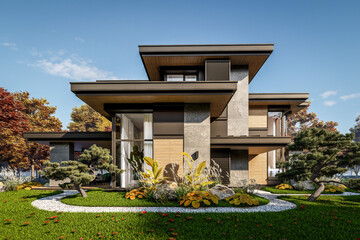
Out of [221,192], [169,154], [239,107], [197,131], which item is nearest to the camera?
[221,192]

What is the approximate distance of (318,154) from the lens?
7184 millimetres

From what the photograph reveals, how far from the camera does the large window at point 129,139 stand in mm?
9236

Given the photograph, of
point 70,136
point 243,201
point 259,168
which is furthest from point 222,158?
point 70,136

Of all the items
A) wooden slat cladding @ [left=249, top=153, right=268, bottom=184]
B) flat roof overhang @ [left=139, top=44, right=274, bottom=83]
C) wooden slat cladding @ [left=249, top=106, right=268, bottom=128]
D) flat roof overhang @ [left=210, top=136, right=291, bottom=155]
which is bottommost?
wooden slat cladding @ [left=249, top=153, right=268, bottom=184]

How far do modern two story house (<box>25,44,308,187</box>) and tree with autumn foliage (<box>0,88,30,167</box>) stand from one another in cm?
268

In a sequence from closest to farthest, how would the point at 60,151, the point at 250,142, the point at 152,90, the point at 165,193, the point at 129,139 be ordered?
the point at 165,193 < the point at 152,90 < the point at 129,139 < the point at 250,142 < the point at 60,151

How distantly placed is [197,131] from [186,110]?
1134 mm

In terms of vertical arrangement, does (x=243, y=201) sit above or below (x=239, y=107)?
below

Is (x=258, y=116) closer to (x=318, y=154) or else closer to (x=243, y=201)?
(x=318, y=154)

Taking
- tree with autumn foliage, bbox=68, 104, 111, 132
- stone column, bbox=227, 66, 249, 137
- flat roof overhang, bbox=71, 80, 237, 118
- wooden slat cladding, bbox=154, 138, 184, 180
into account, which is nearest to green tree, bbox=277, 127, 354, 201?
flat roof overhang, bbox=71, 80, 237, 118

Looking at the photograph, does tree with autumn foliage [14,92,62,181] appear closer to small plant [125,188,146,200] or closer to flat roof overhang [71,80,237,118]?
flat roof overhang [71,80,237,118]

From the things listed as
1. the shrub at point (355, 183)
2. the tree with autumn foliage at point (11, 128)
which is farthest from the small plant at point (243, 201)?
the tree with autumn foliage at point (11, 128)

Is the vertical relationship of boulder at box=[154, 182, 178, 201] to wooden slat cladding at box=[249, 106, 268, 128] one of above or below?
below

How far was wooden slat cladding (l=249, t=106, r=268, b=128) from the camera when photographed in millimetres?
13656
